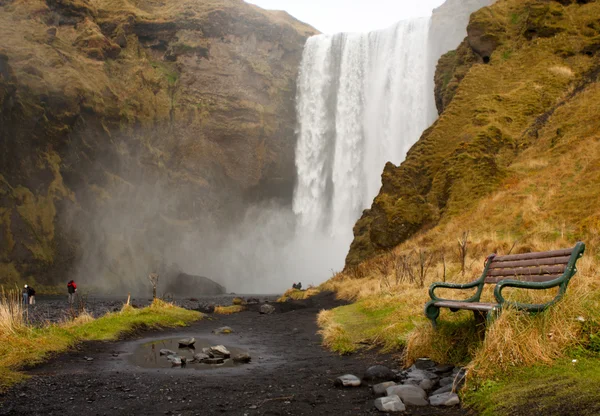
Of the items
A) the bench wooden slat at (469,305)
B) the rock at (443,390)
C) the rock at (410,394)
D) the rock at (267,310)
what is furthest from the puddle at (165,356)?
the rock at (267,310)

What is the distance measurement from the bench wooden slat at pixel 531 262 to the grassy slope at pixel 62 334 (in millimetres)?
6833

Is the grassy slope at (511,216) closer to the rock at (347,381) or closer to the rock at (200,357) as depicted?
the rock at (347,381)

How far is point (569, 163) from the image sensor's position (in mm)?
19703

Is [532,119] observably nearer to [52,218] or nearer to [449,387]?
[449,387]

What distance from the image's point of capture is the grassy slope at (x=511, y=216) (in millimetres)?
5219

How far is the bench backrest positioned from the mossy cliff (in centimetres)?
1058

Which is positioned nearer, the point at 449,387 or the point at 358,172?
the point at 449,387

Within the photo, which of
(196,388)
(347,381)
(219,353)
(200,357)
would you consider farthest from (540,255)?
(200,357)

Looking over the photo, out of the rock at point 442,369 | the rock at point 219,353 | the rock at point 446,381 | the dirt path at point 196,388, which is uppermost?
the rock at point 446,381

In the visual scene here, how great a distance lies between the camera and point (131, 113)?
60344 mm

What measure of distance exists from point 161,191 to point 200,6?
28701mm

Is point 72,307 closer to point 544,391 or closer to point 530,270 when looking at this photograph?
point 530,270

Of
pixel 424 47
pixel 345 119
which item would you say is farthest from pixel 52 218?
pixel 424 47

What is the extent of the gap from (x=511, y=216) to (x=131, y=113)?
2029 inches
